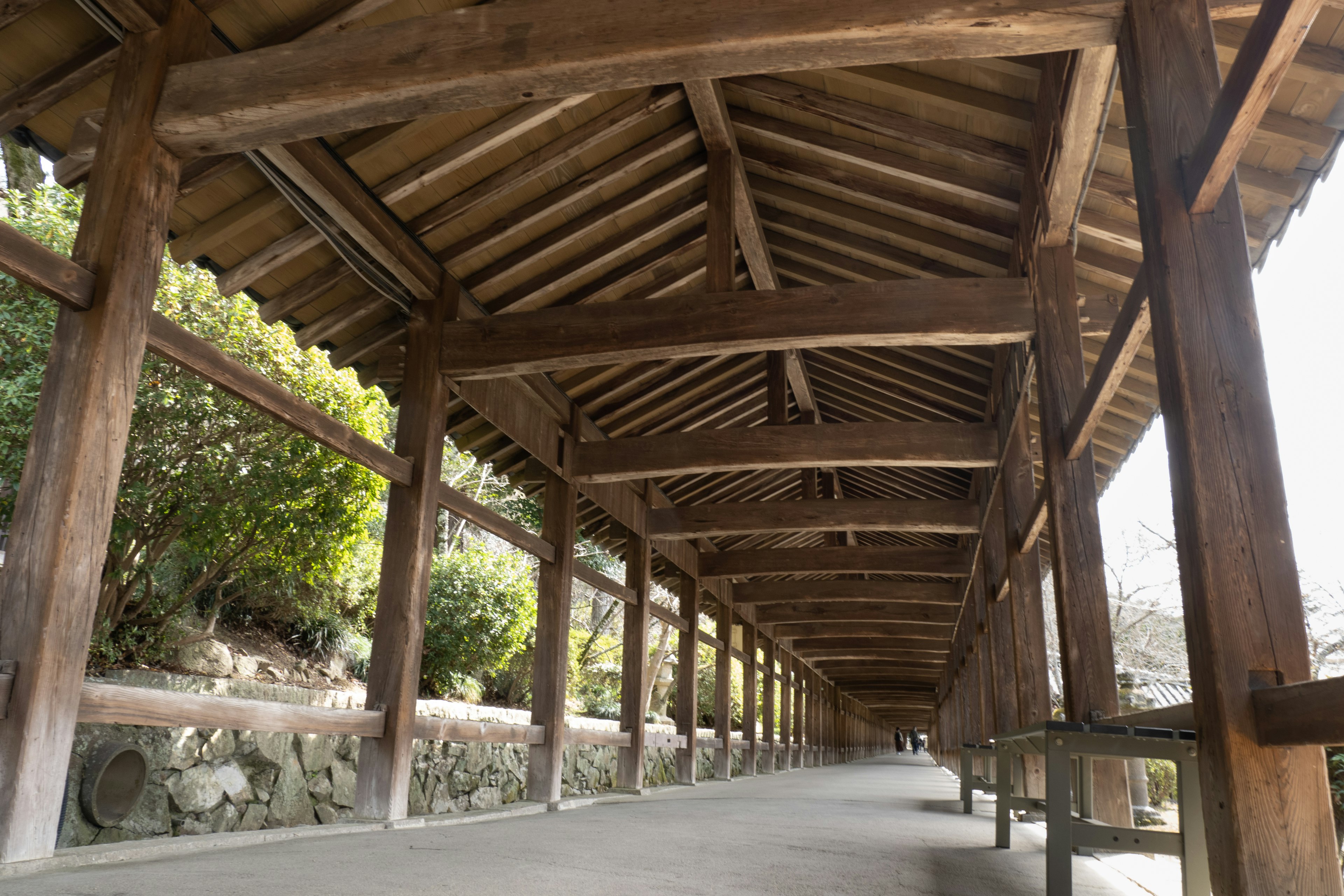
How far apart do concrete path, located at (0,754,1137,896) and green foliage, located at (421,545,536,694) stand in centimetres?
421

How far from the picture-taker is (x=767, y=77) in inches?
191

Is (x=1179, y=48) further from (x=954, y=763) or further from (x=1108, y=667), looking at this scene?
(x=954, y=763)

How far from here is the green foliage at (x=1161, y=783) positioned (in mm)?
10508

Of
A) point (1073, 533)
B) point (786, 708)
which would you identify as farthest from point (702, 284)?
point (786, 708)

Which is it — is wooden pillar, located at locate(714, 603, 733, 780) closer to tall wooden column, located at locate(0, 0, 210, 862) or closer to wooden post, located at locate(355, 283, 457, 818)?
wooden post, located at locate(355, 283, 457, 818)

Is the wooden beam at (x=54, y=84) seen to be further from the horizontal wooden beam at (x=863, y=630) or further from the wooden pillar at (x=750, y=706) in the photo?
the horizontal wooden beam at (x=863, y=630)

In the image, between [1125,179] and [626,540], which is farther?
[626,540]

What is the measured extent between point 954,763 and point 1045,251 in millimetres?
14335

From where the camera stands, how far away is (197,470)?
21.1 feet

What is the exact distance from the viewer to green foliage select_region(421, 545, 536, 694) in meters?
9.38

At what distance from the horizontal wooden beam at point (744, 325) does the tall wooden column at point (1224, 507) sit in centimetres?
208

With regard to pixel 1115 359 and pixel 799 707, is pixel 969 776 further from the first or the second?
pixel 799 707

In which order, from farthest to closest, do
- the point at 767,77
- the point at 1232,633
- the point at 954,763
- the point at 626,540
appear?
the point at 954,763
the point at 626,540
the point at 767,77
the point at 1232,633

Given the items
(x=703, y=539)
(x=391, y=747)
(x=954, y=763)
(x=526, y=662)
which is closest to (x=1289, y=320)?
(x=703, y=539)
